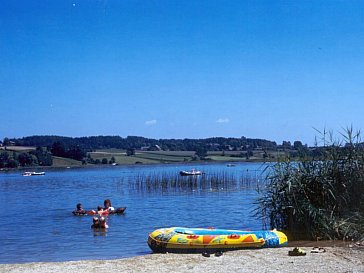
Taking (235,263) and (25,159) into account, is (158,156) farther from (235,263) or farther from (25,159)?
(235,263)

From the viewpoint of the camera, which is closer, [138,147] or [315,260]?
[315,260]

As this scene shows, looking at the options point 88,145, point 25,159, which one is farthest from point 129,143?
point 25,159

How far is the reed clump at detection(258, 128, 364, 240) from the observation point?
1494 centimetres

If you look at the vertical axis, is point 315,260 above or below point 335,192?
below

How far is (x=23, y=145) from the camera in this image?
114 meters

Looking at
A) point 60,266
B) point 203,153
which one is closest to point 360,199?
point 60,266

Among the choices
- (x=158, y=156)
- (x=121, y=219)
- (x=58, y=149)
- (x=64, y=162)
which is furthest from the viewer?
(x=158, y=156)

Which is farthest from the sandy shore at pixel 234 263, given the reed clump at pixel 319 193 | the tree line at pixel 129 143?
the tree line at pixel 129 143

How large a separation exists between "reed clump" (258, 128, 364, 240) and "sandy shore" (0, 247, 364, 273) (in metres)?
2.32

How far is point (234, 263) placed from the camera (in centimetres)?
1130

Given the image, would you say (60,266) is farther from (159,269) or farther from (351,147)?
(351,147)

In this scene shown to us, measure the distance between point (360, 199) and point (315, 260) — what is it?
4.59 meters

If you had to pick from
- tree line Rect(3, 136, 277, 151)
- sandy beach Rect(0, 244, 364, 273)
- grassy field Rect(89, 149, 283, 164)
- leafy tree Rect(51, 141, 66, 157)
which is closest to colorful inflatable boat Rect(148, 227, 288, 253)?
sandy beach Rect(0, 244, 364, 273)

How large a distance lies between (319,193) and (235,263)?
5.39 m
